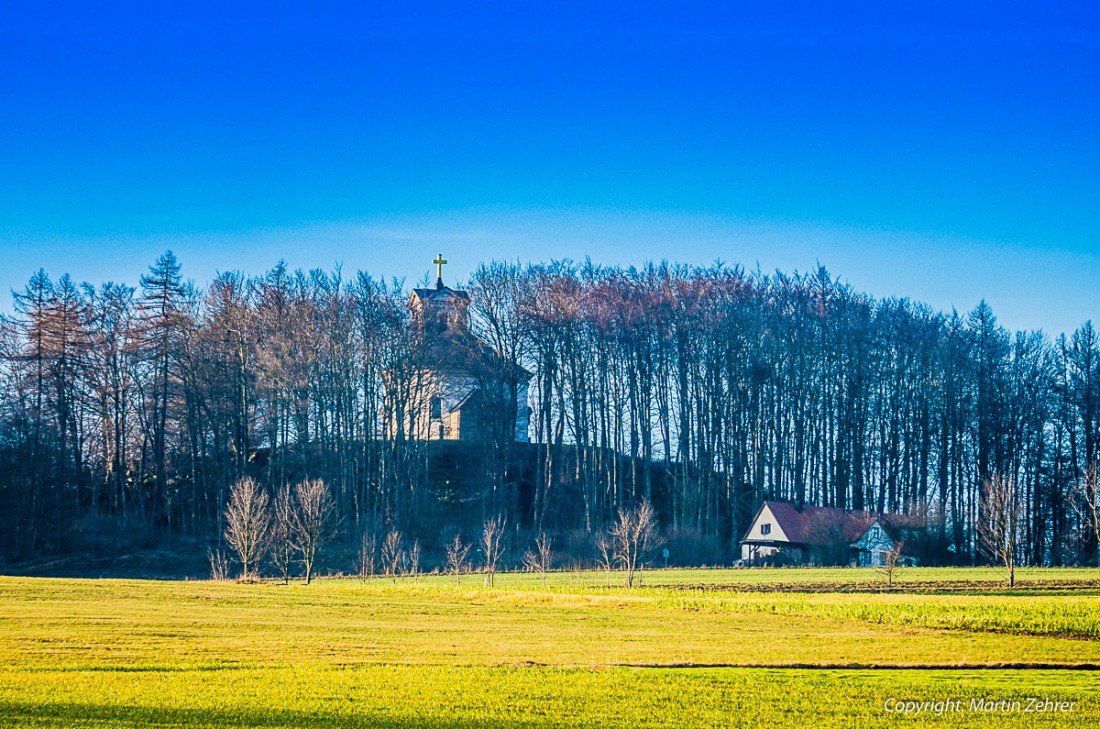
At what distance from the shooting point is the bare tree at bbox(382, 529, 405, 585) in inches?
2121

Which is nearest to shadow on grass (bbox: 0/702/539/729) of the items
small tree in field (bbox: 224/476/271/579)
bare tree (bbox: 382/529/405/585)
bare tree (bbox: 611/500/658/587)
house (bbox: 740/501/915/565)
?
bare tree (bbox: 611/500/658/587)

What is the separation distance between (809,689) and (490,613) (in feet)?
59.9

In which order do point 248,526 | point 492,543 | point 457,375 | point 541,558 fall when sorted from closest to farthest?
point 248,526 < point 541,558 < point 492,543 < point 457,375

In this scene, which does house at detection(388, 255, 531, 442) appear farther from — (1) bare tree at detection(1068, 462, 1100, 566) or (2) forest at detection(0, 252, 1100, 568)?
(1) bare tree at detection(1068, 462, 1100, 566)

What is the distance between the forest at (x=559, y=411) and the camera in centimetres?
6406

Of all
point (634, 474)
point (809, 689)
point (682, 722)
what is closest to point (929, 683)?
point (809, 689)

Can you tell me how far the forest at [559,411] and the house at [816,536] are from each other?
274 cm

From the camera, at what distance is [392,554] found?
56375 millimetres

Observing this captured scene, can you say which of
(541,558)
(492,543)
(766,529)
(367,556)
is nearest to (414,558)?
(492,543)

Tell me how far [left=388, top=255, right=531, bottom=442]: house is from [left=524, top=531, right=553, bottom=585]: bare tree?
9.50 meters

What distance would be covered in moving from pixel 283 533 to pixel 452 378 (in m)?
22.0

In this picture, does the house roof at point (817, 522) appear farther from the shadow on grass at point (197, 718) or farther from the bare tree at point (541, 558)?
the shadow on grass at point (197, 718)

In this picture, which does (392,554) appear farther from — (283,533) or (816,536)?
(816,536)

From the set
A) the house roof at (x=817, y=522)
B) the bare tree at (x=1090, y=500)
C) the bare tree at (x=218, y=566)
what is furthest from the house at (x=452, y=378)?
the bare tree at (x=1090, y=500)
